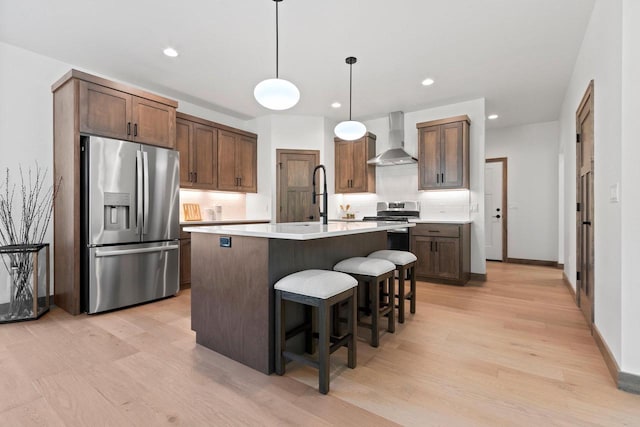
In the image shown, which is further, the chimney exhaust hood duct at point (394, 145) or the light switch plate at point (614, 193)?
the chimney exhaust hood duct at point (394, 145)

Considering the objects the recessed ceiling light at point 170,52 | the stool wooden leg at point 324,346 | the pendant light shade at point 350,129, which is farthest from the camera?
the pendant light shade at point 350,129

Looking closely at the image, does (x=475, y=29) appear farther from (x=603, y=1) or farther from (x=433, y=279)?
(x=433, y=279)

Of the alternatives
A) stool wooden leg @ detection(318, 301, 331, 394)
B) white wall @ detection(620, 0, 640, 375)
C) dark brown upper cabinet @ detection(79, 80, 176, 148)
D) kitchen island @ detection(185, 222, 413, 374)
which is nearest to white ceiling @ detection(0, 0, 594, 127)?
dark brown upper cabinet @ detection(79, 80, 176, 148)

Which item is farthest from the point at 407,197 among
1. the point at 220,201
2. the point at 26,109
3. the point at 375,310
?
the point at 26,109

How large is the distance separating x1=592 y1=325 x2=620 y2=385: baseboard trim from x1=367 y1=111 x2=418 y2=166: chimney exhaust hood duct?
3280 mm

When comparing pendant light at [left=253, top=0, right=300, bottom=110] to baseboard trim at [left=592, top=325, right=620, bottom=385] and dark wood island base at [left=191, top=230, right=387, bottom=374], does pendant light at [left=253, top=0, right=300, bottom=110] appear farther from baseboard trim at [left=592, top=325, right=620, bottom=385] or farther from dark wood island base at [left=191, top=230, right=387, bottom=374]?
baseboard trim at [left=592, top=325, right=620, bottom=385]

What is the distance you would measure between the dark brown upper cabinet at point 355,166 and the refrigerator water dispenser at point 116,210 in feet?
11.4

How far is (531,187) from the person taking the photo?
19.9ft

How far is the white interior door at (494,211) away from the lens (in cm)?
639

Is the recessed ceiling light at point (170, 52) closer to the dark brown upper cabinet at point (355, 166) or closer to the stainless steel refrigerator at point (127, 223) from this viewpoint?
the stainless steel refrigerator at point (127, 223)

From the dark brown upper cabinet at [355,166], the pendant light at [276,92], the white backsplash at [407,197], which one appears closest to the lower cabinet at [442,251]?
the white backsplash at [407,197]

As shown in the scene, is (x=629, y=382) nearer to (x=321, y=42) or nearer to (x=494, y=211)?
(x=321, y=42)

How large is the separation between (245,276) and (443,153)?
12.6ft

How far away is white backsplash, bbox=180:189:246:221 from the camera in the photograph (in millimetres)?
4988
